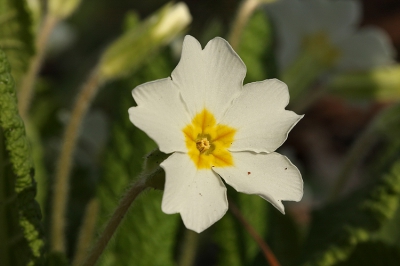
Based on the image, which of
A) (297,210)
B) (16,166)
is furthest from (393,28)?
(16,166)

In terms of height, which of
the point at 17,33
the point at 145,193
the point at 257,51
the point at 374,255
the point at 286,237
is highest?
the point at 17,33

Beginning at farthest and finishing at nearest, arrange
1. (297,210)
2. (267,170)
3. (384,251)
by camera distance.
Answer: (297,210) → (384,251) → (267,170)

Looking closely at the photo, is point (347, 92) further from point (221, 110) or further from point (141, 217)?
point (221, 110)

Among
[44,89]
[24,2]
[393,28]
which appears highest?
[24,2]

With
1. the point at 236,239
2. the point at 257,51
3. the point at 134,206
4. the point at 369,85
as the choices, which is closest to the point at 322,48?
the point at 369,85

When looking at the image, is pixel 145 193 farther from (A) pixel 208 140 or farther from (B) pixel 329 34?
(B) pixel 329 34

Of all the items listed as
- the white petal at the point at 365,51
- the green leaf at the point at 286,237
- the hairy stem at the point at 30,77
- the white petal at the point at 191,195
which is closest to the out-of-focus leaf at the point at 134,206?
the hairy stem at the point at 30,77

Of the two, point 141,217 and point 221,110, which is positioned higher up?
point 221,110

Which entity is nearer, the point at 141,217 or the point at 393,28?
the point at 141,217
